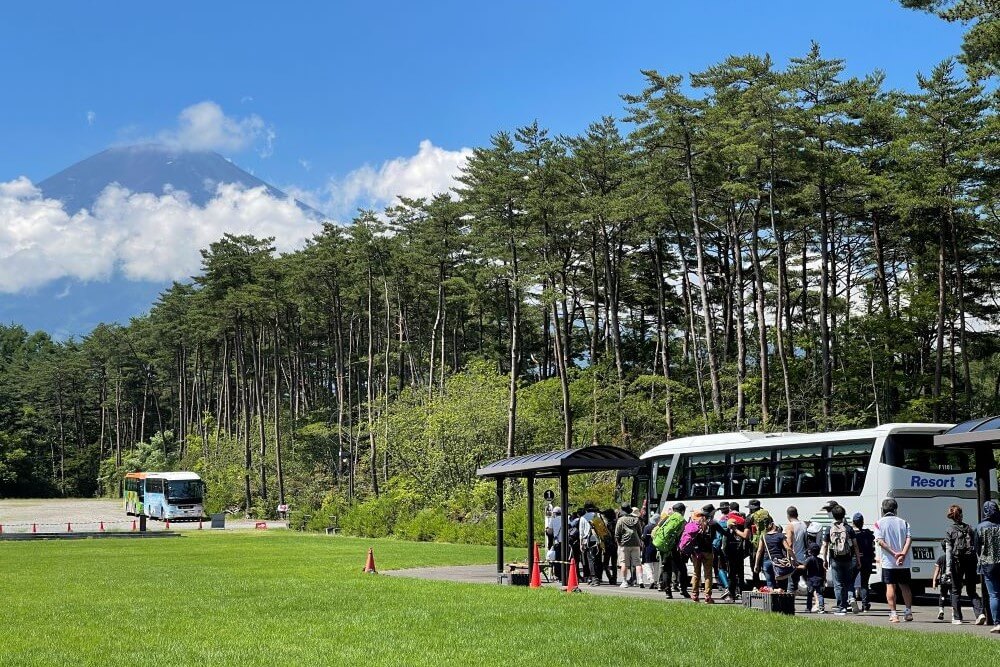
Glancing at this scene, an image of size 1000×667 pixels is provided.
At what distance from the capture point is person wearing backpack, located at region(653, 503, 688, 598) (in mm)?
19734

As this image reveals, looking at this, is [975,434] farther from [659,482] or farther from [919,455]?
[659,482]

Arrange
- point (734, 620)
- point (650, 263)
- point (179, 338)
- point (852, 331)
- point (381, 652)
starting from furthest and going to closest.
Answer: point (179, 338)
point (650, 263)
point (852, 331)
point (734, 620)
point (381, 652)

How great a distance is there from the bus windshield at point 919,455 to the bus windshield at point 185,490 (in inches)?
2310

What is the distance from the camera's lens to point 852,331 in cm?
4884

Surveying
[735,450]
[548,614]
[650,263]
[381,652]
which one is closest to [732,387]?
[650,263]

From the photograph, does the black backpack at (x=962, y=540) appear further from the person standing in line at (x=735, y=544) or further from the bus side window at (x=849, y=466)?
the bus side window at (x=849, y=466)

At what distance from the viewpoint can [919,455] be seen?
21.5 metres

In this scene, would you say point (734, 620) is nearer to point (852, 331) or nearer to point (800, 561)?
point (800, 561)

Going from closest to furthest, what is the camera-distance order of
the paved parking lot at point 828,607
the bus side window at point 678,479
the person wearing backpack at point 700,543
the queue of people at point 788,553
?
the paved parking lot at point 828,607 < the queue of people at point 788,553 < the person wearing backpack at point 700,543 < the bus side window at point 678,479

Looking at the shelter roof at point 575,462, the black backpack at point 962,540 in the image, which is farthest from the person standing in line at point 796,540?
the shelter roof at point 575,462

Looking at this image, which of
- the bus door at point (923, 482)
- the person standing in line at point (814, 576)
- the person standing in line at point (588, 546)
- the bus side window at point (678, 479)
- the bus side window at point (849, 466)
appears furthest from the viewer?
the bus side window at point (678, 479)

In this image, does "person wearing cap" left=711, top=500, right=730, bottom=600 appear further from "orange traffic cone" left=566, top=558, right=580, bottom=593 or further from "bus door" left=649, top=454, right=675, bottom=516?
"bus door" left=649, top=454, right=675, bottom=516

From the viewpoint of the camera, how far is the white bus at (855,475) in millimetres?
21250

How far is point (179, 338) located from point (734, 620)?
306ft
